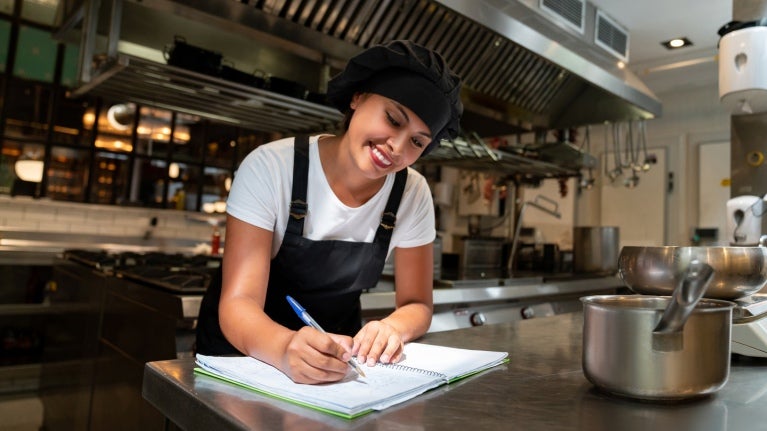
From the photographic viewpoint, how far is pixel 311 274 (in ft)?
4.23

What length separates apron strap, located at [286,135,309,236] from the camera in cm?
119

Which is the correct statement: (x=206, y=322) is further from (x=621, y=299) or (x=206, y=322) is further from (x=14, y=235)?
(x=14, y=235)

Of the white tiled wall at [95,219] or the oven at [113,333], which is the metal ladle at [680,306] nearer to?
the oven at [113,333]

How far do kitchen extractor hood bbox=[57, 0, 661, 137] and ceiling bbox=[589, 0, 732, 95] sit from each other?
0.62 metres

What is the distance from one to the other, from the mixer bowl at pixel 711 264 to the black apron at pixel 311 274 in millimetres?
584

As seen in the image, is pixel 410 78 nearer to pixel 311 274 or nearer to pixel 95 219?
pixel 311 274

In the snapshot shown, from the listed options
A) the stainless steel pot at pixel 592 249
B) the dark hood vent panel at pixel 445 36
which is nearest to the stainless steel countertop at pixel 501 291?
the stainless steel pot at pixel 592 249

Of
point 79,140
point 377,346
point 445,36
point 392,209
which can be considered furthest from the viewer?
point 79,140

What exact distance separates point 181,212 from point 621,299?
566cm

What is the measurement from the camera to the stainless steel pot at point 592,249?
12.4 feet

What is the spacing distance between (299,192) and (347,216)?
140 millimetres

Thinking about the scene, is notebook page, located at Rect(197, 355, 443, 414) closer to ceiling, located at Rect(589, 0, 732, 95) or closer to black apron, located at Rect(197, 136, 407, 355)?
black apron, located at Rect(197, 136, 407, 355)

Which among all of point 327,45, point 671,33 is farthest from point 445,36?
point 671,33

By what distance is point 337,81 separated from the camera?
1184mm
